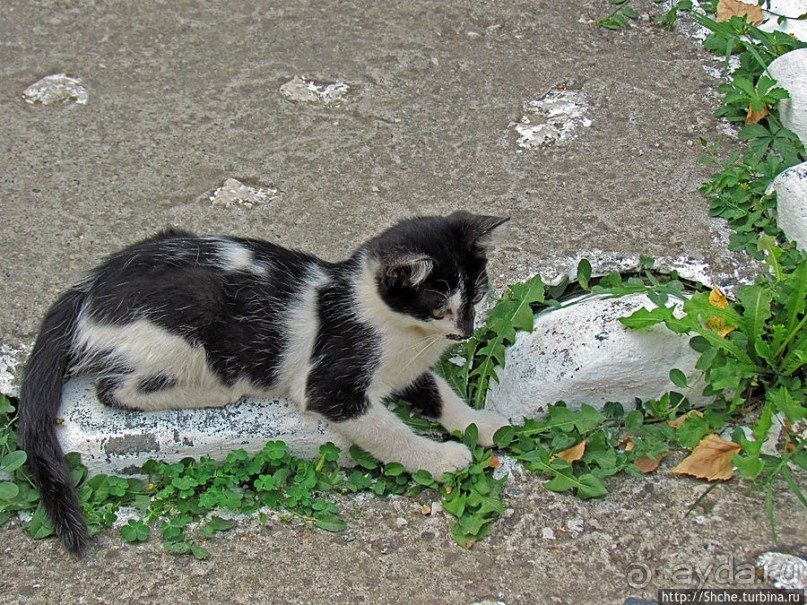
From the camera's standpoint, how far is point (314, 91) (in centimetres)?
507

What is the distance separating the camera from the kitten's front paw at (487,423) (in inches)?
134

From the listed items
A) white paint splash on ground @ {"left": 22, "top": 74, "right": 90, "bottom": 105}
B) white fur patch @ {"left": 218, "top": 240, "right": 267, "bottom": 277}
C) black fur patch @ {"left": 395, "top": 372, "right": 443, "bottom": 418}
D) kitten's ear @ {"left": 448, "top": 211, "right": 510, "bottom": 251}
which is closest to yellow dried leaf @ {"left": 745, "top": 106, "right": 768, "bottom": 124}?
kitten's ear @ {"left": 448, "top": 211, "right": 510, "bottom": 251}

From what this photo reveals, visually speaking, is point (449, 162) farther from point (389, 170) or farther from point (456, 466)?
point (456, 466)

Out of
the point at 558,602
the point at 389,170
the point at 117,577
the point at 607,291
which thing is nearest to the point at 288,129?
the point at 389,170

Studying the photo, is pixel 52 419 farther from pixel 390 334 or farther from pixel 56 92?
pixel 56 92

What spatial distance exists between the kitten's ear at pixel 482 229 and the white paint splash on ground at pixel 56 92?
2.91 meters

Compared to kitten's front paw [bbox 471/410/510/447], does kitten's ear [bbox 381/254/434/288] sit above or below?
above

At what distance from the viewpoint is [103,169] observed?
4570mm

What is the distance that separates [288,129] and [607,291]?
2.24 m

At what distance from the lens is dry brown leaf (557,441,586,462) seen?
3.21m

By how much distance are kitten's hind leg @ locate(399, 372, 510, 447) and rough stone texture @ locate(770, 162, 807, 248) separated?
158 centimetres

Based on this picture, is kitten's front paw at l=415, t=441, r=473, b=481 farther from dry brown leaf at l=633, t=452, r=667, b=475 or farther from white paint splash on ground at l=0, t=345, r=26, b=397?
white paint splash on ground at l=0, t=345, r=26, b=397

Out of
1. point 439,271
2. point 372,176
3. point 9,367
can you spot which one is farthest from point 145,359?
point 372,176

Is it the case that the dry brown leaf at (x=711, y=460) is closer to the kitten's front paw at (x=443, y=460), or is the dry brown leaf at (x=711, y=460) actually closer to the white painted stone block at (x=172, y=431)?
the kitten's front paw at (x=443, y=460)
